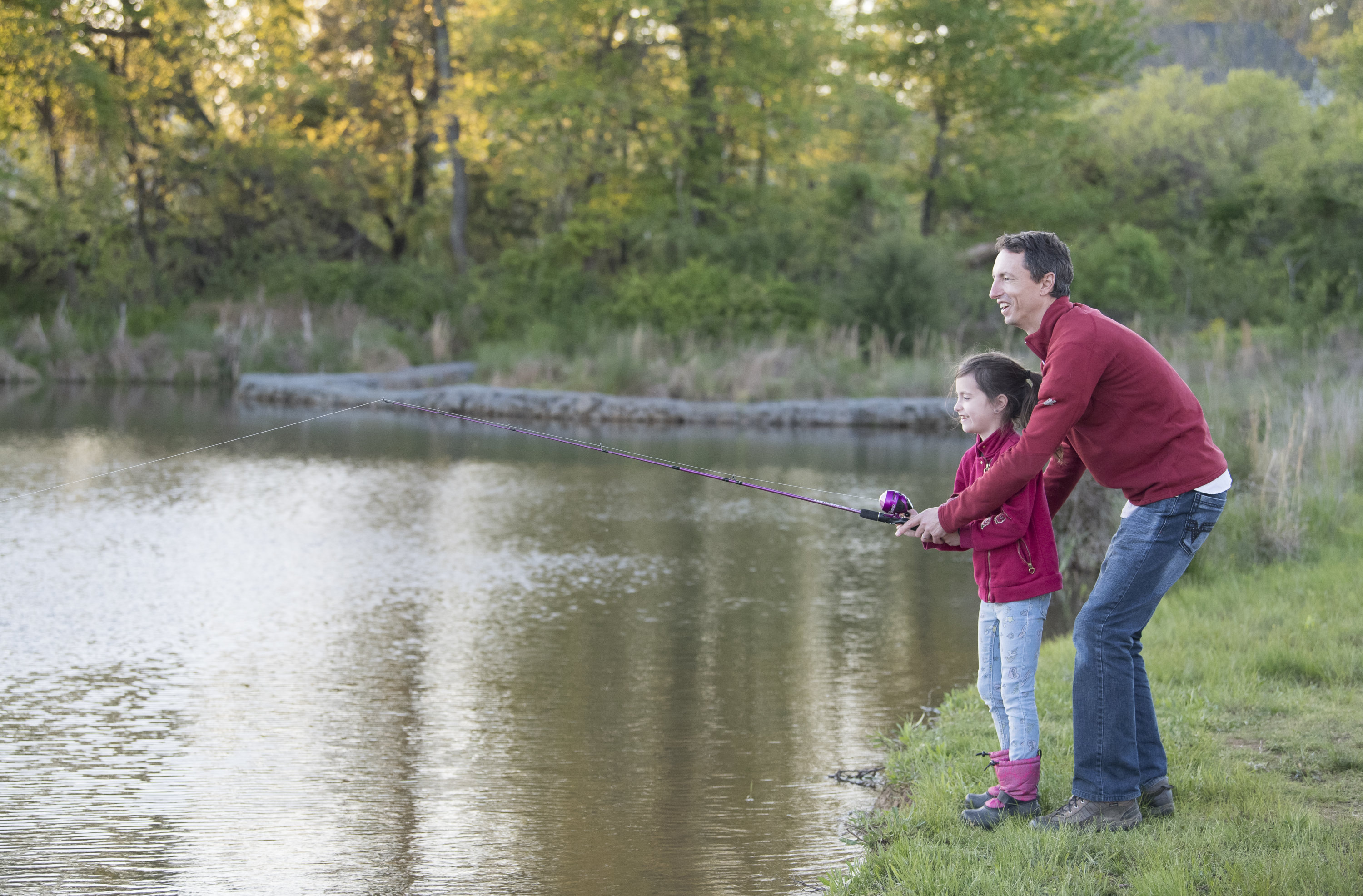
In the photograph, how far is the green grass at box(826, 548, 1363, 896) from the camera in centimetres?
383

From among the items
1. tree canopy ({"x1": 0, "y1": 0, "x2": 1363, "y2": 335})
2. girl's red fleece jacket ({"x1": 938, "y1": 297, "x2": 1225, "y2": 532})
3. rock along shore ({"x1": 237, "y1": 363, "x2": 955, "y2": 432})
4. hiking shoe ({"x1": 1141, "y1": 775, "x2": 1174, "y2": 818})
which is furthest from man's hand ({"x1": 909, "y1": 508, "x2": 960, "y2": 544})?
tree canopy ({"x1": 0, "y1": 0, "x2": 1363, "y2": 335})

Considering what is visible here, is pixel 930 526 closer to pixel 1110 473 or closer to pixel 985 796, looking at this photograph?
pixel 1110 473

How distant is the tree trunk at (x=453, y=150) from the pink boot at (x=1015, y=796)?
3259cm

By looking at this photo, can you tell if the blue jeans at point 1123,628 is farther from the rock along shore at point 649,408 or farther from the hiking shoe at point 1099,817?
the rock along shore at point 649,408

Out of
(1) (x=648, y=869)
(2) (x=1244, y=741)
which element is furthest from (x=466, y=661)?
(2) (x=1244, y=741)

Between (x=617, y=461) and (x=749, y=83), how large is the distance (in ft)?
61.5

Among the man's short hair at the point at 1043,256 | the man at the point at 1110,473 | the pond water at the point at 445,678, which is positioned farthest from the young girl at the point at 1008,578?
the pond water at the point at 445,678

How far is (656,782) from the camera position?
5.33 meters

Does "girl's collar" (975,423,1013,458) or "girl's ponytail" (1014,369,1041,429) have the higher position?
"girl's ponytail" (1014,369,1041,429)

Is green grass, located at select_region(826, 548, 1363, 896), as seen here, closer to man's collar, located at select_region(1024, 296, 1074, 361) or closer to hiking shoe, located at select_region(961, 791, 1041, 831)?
hiking shoe, located at select_region(961, 791, 1041, 831)

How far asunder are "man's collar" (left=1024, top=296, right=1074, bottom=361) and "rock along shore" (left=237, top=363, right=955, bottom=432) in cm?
1673

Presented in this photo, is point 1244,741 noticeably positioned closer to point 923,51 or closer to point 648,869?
point 648,869

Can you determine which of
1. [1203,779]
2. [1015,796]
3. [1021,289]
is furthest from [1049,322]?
[1203,779]

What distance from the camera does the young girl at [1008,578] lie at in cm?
436
